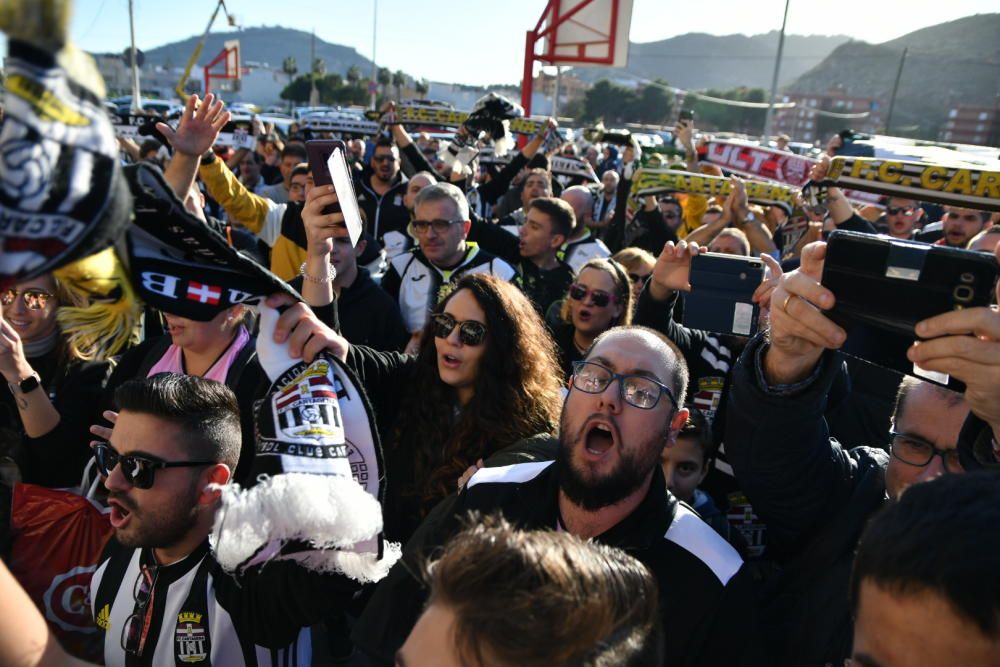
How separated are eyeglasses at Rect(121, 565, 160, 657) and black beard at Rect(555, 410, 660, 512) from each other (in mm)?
1169

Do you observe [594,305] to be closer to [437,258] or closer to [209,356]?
[437,258]

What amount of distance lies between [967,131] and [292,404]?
57.7 m

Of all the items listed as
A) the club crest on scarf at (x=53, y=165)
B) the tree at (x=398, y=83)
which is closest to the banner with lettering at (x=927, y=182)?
the club crest on scarf at (x=53, y=165)

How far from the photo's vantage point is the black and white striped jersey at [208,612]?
1.76m

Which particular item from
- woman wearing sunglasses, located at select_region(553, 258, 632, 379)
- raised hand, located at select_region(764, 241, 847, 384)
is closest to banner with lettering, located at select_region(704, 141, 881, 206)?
woman wearing sunglasses, located at select_region(553, 258, 632, 379)

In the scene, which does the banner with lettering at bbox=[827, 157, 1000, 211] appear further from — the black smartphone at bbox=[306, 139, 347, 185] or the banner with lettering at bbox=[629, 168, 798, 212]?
the banner with lettering at bbox=[629, 168, 798, 212]

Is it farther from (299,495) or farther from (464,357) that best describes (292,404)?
(464,357)

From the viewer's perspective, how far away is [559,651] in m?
1.09

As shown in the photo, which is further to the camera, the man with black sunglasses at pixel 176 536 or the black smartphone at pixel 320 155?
the man with black sunglasses at pixel 176 536

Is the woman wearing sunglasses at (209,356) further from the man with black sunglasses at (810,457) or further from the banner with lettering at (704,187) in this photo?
the banner with lettering at (704,187)

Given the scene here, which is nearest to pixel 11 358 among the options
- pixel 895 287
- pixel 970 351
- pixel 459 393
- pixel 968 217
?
pixel 459 393

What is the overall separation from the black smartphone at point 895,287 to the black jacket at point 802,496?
12.0 inches

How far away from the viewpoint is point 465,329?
9.76 ft

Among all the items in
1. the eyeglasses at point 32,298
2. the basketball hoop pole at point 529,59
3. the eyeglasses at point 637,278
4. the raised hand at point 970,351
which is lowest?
the eyeglasses at point 637,278
